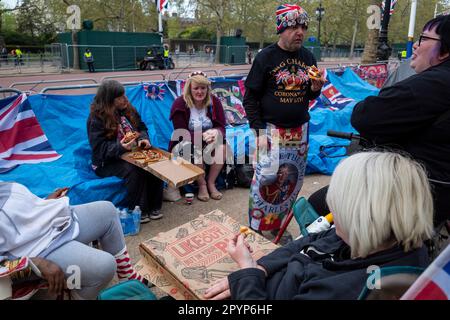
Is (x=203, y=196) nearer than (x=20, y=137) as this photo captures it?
No

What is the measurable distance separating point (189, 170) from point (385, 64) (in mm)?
9593

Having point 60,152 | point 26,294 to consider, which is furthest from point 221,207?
point 26,294

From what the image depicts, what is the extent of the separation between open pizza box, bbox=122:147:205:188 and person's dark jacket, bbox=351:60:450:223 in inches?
71.4

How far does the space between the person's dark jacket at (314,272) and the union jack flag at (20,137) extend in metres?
3.49

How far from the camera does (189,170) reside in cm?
340

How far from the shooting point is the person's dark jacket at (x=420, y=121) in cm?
156

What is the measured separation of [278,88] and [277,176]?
2.60ft

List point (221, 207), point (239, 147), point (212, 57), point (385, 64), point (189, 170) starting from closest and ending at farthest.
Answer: point (189, 170) → point (221, 207) → point (239, 147) → point (385, 64) → point (212, 57)

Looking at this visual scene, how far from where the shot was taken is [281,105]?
284 centimetres

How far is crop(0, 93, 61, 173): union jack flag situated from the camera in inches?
153

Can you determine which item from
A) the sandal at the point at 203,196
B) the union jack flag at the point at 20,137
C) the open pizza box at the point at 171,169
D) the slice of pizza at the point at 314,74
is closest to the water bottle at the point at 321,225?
the slice of pizza at the point at 314,74

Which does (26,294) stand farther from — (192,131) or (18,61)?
(18,61)

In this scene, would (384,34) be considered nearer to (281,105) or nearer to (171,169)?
(281,105)

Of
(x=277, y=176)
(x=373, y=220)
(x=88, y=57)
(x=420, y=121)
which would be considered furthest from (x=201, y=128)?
(x=88, y=57)
